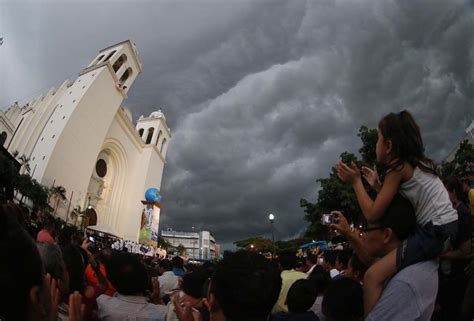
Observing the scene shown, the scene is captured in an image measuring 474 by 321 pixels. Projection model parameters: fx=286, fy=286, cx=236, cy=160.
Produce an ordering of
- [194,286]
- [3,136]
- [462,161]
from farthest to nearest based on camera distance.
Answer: [3,136] < [462,161] < [194,286]

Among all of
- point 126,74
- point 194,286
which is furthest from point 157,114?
point 194,286

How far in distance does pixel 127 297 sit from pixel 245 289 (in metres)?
1.53

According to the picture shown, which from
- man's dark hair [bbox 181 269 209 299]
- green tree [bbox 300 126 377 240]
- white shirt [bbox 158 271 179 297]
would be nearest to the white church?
green tree [bbox 300 126 377 240]

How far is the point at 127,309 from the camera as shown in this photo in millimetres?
2336

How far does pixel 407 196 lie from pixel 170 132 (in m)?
62.4

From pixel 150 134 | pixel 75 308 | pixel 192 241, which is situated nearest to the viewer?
pixel 75 308

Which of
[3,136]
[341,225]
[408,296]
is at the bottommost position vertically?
[408,296]

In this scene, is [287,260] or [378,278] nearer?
[378,278]

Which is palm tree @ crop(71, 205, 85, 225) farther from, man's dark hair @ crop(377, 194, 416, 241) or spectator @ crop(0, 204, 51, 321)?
man's dark hair @ crop(377, 194, 416, 241)

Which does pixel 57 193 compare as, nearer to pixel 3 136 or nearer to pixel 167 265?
pixel 3 136

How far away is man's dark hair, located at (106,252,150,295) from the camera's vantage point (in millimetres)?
2426

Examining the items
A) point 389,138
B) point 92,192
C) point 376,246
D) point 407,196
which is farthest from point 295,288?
point 92,192

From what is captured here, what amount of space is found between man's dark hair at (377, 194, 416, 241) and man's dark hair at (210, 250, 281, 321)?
30.5 inches

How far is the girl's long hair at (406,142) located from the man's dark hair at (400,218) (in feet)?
0.76
